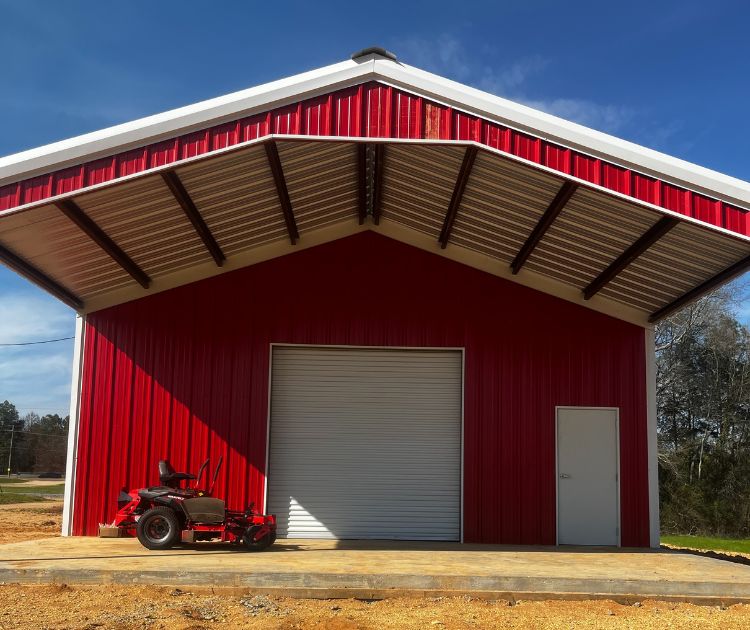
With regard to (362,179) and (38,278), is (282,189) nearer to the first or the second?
(362,179)

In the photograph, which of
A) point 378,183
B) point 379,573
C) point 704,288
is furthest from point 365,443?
point 704,288

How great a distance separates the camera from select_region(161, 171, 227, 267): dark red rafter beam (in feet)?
32.7

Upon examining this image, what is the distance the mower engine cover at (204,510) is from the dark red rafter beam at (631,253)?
649cm

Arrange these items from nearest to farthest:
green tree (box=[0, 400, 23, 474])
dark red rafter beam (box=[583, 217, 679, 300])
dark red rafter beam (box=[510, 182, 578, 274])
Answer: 1. dark red rafter beam (box=[510, 182, 578, 274])
2. dark red rafter beam (box=[583, 217, 679, 300])
3. green tree (box=[0, 400, 23, 474])

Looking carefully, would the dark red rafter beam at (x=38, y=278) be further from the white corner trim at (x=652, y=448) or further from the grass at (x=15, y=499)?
the grass at (x=15, y=499)

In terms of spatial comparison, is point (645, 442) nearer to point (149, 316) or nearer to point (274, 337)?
point (274, 337)

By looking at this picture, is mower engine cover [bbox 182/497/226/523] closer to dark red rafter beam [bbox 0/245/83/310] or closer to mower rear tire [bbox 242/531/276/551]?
mower rear tire [bbox 242/531/276/551]

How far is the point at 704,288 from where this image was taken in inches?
461

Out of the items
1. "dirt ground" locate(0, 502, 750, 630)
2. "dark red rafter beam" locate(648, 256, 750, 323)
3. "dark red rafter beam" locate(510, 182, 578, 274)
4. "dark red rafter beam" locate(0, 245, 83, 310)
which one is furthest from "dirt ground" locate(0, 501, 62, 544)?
"dark red rafter beam" locate(648, 256, 750, 323)

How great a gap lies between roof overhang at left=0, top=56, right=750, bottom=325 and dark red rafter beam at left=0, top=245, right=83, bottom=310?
2 centimetres

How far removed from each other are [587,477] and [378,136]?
7.04 meters

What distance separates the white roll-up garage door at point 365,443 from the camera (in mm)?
12977

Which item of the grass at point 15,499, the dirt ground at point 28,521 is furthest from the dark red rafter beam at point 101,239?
the grass at point 15,499

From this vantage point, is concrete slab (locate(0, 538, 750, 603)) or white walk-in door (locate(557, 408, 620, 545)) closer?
concrete slab (locate(0, 538, 750, 603))
